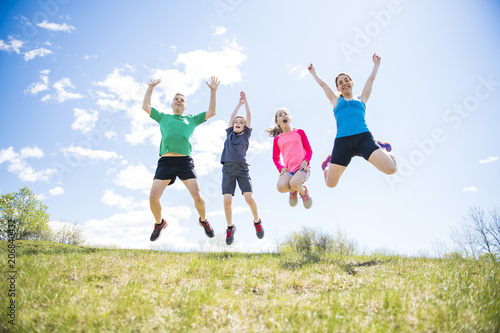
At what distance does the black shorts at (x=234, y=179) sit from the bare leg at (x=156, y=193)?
141 cm

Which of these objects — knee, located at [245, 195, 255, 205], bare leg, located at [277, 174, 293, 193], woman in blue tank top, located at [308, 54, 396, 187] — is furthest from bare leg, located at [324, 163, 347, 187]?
knee, located at [245, 195, 255, 205]

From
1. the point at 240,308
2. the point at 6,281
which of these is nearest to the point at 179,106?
the point at 6,281

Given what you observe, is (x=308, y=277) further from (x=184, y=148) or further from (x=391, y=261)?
(x=184, y=148)

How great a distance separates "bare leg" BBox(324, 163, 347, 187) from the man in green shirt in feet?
8.21

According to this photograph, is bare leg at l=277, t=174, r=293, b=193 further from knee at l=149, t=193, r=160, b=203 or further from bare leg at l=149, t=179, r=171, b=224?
knee at l=149, t=193, r=160, b=203

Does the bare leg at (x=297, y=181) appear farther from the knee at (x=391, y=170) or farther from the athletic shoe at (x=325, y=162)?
the knee at (x=391, y=170)

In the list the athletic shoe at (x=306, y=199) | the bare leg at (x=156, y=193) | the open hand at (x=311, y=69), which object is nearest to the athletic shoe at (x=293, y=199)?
the athletic shoe at (x=306, y=199)

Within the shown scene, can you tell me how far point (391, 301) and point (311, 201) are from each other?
4079mm

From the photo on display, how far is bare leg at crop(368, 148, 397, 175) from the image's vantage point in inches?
189

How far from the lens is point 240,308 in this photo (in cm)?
233

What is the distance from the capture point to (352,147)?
516 centimetres

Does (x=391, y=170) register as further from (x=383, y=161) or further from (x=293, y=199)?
(x=293, y=199)

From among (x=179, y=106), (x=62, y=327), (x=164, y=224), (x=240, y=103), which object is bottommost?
(x=62, y=327)

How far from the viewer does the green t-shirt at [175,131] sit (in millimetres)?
5414
